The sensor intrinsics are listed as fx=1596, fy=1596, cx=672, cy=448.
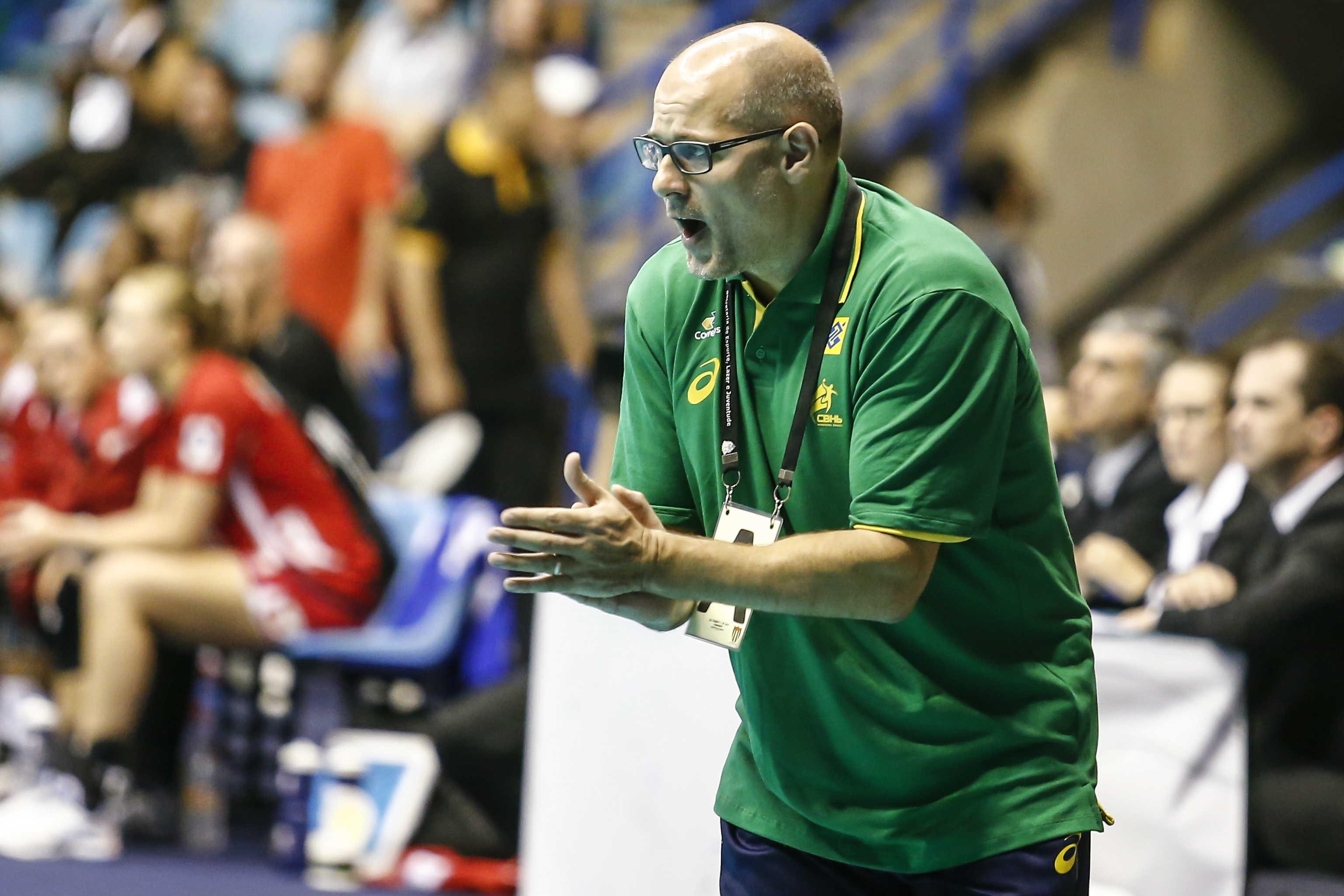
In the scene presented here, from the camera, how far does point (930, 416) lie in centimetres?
194

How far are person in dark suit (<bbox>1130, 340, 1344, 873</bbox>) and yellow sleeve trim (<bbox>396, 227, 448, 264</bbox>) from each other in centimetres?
362

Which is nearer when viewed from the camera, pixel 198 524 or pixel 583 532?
pixel 583 532

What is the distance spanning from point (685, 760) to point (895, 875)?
1.49 m

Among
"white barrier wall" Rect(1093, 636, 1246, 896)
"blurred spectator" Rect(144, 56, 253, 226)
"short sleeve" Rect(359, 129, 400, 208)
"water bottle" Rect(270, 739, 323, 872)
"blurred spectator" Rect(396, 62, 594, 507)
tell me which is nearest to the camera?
"white barrier wall" Rect(1093, 636, 1246, 896)

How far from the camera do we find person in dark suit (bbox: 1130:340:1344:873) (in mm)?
3855

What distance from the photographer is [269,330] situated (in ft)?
19.6

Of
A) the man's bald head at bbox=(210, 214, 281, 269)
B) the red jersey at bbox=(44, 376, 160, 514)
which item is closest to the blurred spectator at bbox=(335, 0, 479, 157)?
the man's bald head at bbox=(210, 214, 281, 269)

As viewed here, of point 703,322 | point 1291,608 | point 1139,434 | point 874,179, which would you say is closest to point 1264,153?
point 874,179

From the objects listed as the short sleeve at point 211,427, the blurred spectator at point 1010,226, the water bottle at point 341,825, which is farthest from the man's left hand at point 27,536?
the blurred spectator at point 1010,226

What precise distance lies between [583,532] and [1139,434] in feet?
11.8

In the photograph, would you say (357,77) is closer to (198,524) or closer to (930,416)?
(198,524)

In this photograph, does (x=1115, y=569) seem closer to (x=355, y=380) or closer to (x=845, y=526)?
(x=845, y=526)

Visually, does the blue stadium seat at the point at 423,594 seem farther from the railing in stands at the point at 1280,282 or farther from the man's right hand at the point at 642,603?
the railing in stands at the point at 1280,282

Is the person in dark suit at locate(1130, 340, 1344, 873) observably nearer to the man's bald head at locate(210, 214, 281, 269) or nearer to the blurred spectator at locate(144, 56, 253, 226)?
the man's bald head at locate(210, 214, 281, 269)
